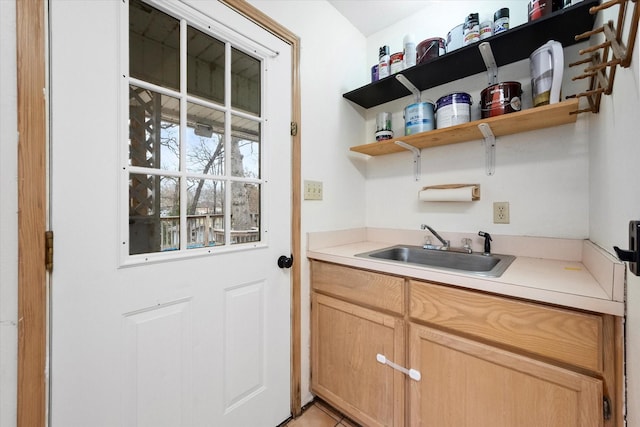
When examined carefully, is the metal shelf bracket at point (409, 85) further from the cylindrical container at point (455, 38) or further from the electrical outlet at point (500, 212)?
the electrical outlet at point (500, 212)

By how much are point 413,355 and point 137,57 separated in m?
1.55

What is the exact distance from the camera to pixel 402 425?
1151 millimetres

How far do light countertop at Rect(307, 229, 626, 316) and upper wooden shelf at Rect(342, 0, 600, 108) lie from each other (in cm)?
92

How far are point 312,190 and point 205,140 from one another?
64 cm

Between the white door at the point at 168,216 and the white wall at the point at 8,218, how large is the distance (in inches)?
3.0

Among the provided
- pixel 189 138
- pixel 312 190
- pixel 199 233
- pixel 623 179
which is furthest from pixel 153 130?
pixel 623 179

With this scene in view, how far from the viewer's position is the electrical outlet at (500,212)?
1.42 meters

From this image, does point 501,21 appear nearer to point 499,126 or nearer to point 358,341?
point 499,126

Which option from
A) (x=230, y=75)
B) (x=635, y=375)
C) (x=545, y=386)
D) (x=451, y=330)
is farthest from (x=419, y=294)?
(x=230, y=75)

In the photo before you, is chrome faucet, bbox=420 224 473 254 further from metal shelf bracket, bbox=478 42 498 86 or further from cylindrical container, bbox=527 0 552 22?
cylindrical container, bbox=527 0 552 22

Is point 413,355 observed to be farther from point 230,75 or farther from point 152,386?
point 230,75

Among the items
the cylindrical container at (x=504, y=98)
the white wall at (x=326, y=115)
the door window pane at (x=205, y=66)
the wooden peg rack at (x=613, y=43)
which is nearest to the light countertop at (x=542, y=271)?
the white wall at (x=326, y=115)

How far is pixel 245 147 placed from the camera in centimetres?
126

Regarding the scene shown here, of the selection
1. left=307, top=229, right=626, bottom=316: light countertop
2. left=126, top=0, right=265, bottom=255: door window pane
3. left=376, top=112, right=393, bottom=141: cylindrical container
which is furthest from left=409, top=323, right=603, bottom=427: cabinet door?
left=376, top=112, right=393, bottom=141: cylindrical container
